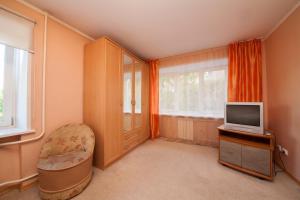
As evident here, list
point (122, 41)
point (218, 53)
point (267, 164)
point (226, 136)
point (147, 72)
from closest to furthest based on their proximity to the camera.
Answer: point (267, 164) → point (226, 136) → point (122, 41) → point (218, 53) → point (147, 72)

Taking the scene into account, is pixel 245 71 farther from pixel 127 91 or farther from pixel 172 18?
pixel 127 91

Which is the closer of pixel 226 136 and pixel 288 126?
pixel 288 126

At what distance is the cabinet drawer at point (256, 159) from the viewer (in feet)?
5.50

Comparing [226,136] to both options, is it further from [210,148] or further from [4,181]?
[4,181]

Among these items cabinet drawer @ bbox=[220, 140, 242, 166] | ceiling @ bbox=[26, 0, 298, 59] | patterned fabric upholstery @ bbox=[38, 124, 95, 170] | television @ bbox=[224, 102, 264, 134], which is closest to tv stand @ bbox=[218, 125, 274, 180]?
cabinet drawer @ bbox=[220, 140, 242, 166]

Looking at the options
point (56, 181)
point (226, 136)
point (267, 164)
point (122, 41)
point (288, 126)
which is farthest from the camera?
point (122, 41)

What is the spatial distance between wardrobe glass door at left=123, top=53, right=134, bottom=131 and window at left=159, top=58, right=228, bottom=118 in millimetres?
1086

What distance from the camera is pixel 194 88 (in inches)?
121

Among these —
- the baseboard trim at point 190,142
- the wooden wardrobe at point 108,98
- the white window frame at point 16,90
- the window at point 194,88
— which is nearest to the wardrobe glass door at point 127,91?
the wooden wardrobe at point 108,98

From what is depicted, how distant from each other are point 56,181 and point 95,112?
40.3 inches

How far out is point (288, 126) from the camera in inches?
70.5

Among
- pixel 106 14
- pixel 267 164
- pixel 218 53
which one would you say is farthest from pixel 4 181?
pixel 218 53

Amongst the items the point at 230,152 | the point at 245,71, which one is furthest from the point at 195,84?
the point at 230,152

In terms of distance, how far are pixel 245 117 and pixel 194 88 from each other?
4.37ft
